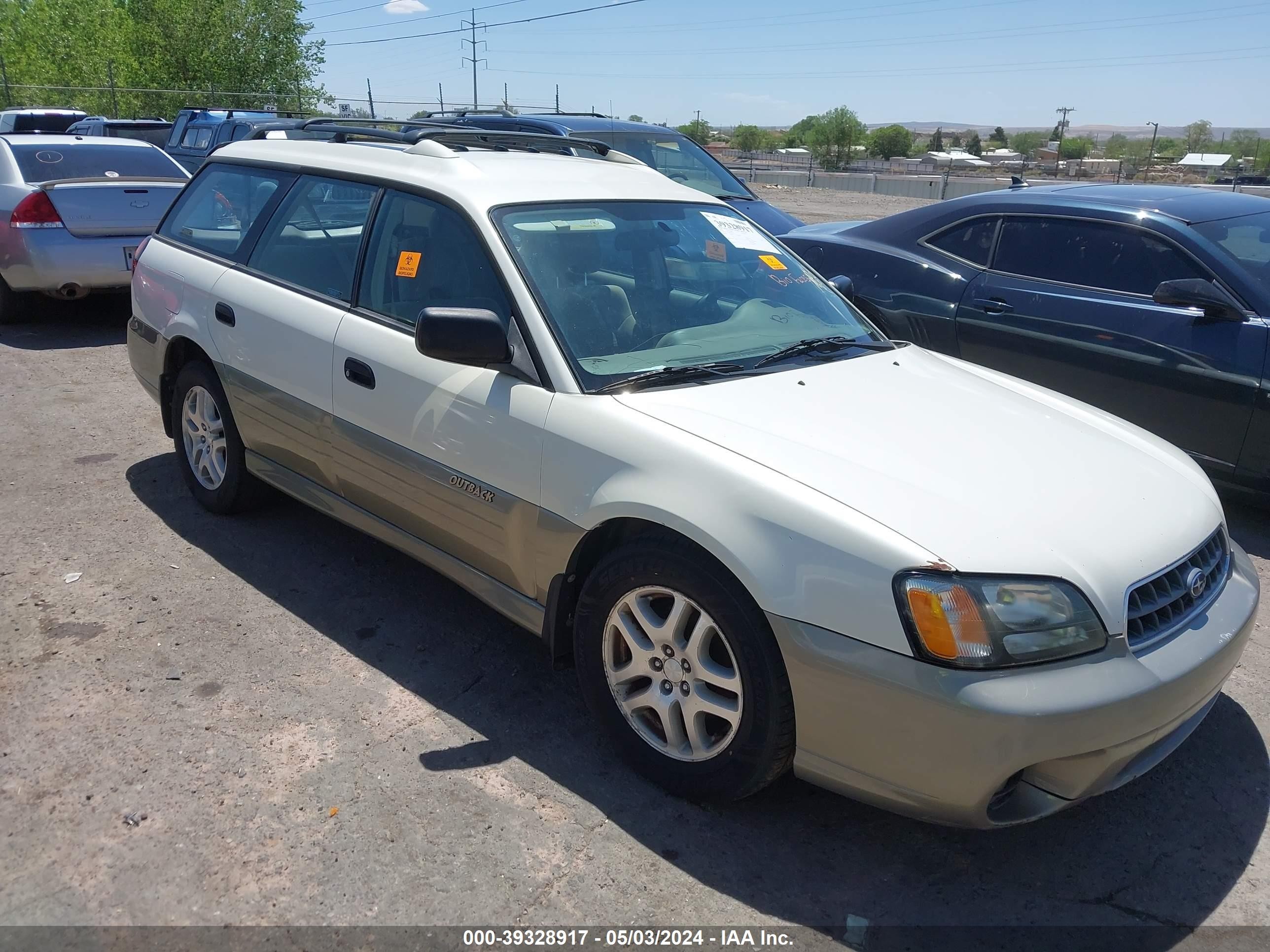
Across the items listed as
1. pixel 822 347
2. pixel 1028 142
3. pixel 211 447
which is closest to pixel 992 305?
pixel 822 347

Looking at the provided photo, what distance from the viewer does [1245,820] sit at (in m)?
2.93

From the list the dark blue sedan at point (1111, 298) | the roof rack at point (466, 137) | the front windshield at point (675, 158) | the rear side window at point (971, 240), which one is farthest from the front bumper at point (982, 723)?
the front windshield at point (675, 158)

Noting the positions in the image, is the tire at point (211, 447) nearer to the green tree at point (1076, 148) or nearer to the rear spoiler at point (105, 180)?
the rear spoiler at point (105, 180)

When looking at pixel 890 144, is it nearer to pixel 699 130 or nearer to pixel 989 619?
pixel 699 130

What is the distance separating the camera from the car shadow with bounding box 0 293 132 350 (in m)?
8.44

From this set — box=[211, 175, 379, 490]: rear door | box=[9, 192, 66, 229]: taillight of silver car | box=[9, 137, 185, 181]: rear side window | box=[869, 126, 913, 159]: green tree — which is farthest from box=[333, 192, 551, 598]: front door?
box=[869, 126, 913, 159]: green tree

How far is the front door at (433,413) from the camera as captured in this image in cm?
319

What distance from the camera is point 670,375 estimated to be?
3.17 m

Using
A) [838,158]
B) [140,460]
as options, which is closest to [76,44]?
[140,460]

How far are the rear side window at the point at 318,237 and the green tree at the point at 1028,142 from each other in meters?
109

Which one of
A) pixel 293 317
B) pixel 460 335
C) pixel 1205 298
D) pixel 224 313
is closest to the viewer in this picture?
pixel 460 335

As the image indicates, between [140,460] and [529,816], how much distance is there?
390 cm

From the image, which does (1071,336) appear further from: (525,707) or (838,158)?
(838,158)

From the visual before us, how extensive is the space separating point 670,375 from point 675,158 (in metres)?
7.79
